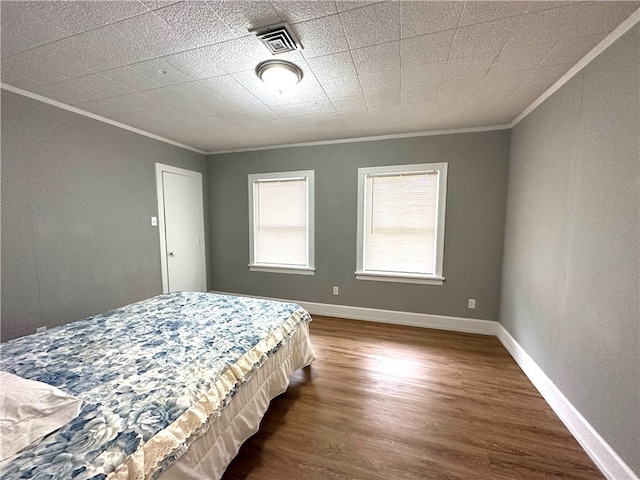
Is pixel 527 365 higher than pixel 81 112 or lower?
lower

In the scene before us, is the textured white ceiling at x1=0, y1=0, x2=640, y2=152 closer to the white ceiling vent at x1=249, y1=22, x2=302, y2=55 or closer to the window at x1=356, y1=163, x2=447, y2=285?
the white ceiling vent at x1=249, y1=22, x2=302, y2=55

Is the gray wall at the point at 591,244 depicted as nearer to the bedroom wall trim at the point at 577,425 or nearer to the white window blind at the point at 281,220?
the bedroom wall trim at the point at 577,425

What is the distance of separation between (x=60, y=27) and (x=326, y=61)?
1.53 meters

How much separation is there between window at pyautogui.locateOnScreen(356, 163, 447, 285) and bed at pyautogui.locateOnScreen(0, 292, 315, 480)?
1.65m

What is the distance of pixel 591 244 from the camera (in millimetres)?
1585

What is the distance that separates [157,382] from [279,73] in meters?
2.03

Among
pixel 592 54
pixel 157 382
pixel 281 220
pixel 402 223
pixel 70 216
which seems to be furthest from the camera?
pixel 281 220

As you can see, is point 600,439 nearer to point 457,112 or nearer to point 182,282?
point 457,112

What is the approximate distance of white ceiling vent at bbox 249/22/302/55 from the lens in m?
1.43

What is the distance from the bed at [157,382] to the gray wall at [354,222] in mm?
1575

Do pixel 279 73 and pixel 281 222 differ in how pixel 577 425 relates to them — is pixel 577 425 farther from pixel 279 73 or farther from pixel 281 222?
pixel 281 222

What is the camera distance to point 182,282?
381 centimetres

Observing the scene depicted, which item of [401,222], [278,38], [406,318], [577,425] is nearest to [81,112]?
[278,38]

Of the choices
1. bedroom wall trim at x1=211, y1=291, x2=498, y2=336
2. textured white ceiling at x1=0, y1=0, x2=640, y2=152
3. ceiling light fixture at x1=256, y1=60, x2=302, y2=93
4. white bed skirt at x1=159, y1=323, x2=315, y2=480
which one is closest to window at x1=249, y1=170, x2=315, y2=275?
bedroom wall trim at x1=211, y1=291, x2=498, y2=336
